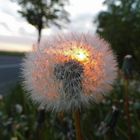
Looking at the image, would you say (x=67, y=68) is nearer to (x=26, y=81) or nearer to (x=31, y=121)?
(x=26, y=81)

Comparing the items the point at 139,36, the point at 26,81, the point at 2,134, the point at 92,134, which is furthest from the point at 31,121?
the point at 139,36

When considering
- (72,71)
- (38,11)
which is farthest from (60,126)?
(38,11)

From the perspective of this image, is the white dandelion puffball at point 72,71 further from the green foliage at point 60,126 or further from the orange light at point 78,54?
the green foliage at point 60,126

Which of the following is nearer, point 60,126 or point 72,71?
point 72,71

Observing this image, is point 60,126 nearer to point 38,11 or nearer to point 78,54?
point 78,54

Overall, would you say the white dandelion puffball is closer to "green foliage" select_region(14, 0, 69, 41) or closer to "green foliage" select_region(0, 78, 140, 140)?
"green foliage" select_region(0, 78, 140, 140)

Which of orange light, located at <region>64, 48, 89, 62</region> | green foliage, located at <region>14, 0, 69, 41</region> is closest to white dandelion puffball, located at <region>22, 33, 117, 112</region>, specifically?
orange light, located at <region>64, 48, 89, 62</region>

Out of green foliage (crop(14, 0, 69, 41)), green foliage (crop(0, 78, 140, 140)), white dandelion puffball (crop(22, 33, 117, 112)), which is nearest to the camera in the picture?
white dandelion puffball (crop(22, 33, 117, 112))

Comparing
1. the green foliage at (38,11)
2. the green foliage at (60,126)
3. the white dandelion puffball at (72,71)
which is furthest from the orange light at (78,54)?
the green foliage at (38,11)
